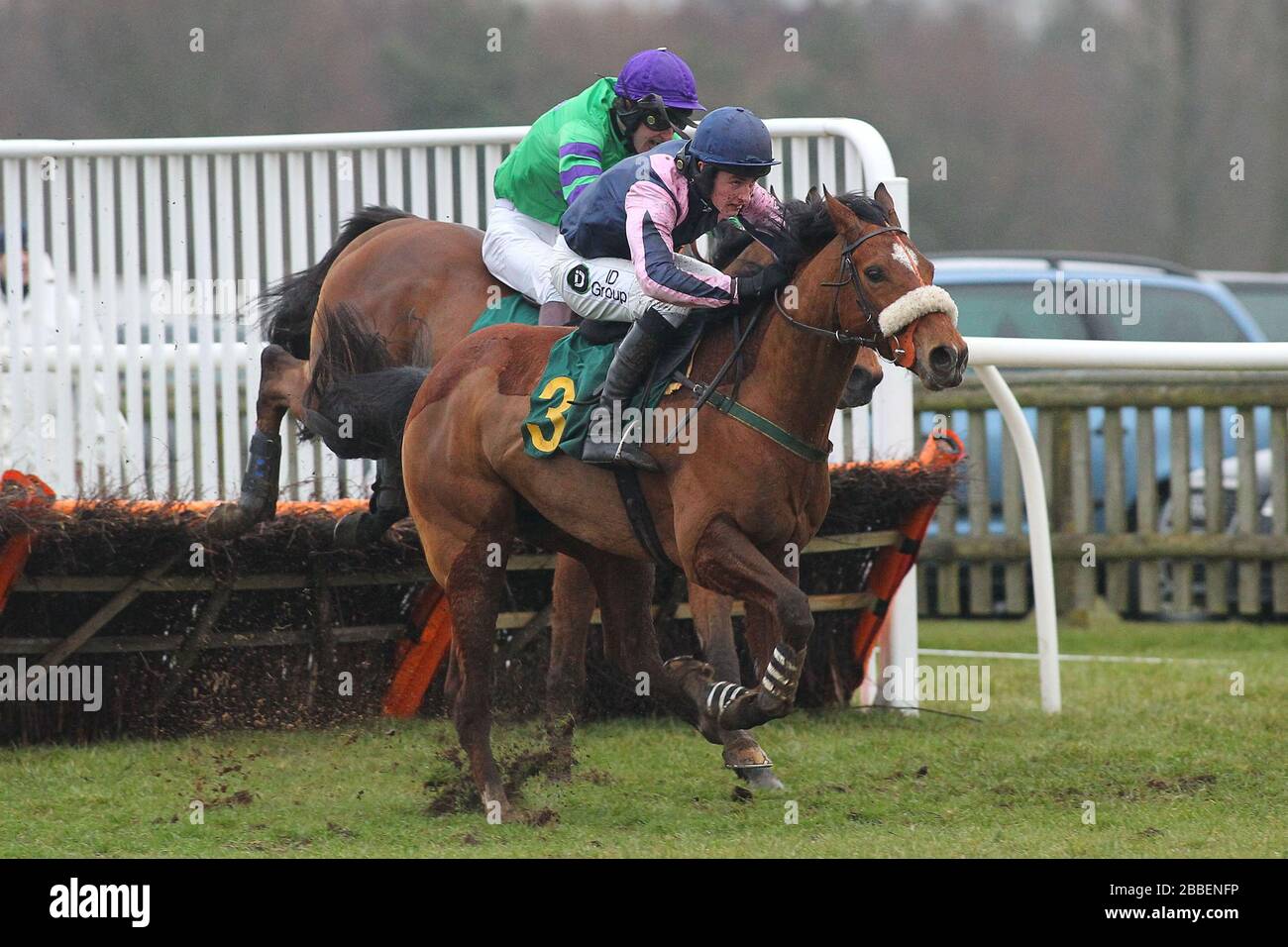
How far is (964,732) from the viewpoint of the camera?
7105 millimetres

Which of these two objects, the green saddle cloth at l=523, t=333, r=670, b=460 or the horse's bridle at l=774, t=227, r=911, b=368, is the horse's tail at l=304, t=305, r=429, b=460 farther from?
the horse's bridle at l=774, t=227, r=911, b=368

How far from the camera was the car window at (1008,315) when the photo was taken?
11.4 metres

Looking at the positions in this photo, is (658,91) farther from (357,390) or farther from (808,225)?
(357,390)

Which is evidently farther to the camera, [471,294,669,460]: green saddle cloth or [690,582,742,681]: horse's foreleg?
[690,582,742,681]: horse's foreleg

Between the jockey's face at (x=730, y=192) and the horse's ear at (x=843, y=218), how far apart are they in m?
0.37

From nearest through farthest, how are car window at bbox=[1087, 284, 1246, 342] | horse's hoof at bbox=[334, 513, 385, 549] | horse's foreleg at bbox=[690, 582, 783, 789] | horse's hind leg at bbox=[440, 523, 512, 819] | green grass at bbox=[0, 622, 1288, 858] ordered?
green grass at bbox=[0, 622, 1288, 858], horse's hind leg at bbox=[440, 523, 512, 819], horse's foreleg at bbox=[690, 582, 783, 789], horse's hoof at bbox=[334, 513, 385, 549], car window at bbox=[1087, 284, 1246, 342]

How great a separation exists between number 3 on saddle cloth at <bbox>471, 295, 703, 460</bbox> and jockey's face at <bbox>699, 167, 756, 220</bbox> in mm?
327

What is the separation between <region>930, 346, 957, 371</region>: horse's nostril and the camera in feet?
15.5

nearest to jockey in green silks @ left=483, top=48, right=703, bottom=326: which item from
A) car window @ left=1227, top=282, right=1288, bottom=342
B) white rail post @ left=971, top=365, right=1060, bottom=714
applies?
white rail post @ left=971, top=365, right=1060, bottom=714

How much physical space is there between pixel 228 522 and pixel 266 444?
0.38 metres

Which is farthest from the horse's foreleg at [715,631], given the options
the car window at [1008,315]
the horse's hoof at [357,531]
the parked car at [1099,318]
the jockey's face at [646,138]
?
the car window at [1008,315]

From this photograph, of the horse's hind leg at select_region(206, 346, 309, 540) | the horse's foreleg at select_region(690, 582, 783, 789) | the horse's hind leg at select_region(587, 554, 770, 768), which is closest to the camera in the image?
the horse's foreleg at select_region(690, 582, 783, 789)

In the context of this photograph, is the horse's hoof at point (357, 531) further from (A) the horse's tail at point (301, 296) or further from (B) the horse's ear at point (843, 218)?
(B) the horse's ear at point (843, 218)

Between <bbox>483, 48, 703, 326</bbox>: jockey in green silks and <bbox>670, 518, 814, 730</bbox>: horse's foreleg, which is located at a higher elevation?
<bbox>483, 48, 703, 326</bbox>: jockey in green silks
